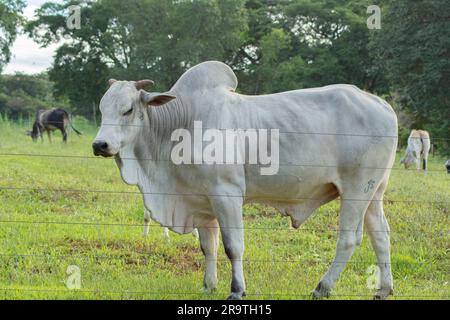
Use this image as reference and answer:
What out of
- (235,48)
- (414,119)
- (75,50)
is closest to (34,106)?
(75,50)

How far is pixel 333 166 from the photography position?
4477 millimetres

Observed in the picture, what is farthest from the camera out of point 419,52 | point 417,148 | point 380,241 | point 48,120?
point 419,52

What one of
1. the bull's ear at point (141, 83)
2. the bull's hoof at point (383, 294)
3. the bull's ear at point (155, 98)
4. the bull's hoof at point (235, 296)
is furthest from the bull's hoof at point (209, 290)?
the bull's ear at point (141, 83)

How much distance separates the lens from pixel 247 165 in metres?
4.31

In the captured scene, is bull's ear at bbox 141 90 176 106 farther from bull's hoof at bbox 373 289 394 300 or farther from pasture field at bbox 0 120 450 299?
bull's hoof at bbox 373 289 394 300

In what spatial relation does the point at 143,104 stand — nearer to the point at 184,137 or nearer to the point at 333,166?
the point at 184,137

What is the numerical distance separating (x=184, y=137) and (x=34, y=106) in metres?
34.1

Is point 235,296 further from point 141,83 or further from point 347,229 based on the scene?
point 141,83

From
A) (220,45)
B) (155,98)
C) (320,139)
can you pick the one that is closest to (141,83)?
(155,98)

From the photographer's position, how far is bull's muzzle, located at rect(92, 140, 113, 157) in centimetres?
397

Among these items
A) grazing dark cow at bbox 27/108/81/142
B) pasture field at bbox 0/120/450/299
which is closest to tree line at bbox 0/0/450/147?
grazing dark cow at bbox 27/108/81/142

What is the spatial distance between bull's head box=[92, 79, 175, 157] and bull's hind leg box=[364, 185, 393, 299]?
1.73 meters

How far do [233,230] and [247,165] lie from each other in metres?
0.46
